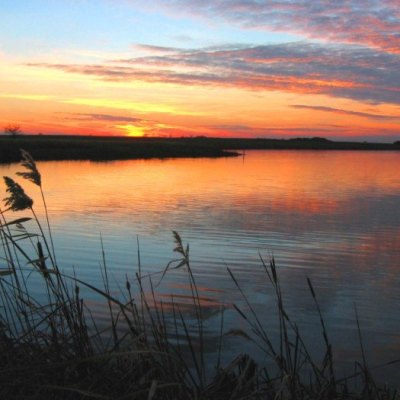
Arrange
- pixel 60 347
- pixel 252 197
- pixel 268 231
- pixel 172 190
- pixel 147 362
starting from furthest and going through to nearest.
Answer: pixel 172 190 → pixel 252 197 → pixel 268 231 → pixel 147 362 → pixel 60 347

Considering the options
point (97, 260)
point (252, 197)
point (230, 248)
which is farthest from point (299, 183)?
point (97, 260)

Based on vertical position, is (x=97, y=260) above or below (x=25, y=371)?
below

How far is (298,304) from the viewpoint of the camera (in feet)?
27.7

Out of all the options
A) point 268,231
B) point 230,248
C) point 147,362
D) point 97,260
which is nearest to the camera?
point 147,362

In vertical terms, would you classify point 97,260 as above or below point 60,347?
below

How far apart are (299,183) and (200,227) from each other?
686 inches

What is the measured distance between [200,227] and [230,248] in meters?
3.06

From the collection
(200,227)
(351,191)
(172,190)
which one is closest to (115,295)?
(200,227)

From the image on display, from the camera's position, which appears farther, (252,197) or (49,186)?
(49,186)

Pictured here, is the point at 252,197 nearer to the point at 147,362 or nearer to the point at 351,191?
the point at 351,191

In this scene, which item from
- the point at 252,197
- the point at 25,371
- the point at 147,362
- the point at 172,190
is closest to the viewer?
the point at 25,371

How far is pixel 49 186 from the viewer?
2684 cm

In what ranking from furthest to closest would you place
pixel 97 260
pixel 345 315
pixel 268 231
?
pixel 268 231
pixel 97 260
pixel 345 315

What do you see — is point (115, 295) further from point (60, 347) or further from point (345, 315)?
point (60, 347)
